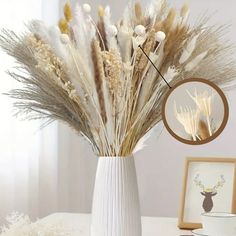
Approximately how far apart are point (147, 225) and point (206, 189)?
21 cm

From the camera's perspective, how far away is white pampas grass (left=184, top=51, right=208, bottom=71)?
110 cm

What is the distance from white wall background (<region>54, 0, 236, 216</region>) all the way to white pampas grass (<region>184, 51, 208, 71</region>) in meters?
1.84

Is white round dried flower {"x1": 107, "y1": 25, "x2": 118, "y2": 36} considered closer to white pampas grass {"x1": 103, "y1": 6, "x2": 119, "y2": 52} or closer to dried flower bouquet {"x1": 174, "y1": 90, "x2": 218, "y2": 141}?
white pampas grass {"x1": 103, "y1": 6, "x2": 119, "y2": 52}

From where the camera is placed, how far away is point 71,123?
1.18 m

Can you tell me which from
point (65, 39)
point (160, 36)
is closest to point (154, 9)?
point (160, 36)

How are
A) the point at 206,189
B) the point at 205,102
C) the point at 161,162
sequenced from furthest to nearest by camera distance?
the point at 161,162, the point at 206,189, the point at 205,102

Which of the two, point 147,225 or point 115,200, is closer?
point 115,200

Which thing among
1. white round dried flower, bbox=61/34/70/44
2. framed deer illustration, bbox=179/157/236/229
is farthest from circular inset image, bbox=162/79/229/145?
framed deer illustration, bbox=179/157/236/229

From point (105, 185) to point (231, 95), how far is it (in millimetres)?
1890

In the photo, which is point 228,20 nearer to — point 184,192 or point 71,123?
point 184,192

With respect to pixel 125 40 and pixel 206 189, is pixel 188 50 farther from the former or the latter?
pixel 206 189

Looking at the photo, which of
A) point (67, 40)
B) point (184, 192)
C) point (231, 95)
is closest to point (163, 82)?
point (67, 40)

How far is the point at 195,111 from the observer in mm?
1199

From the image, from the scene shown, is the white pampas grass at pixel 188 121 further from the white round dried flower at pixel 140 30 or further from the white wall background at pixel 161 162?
the white wall background at pixel 161 162
